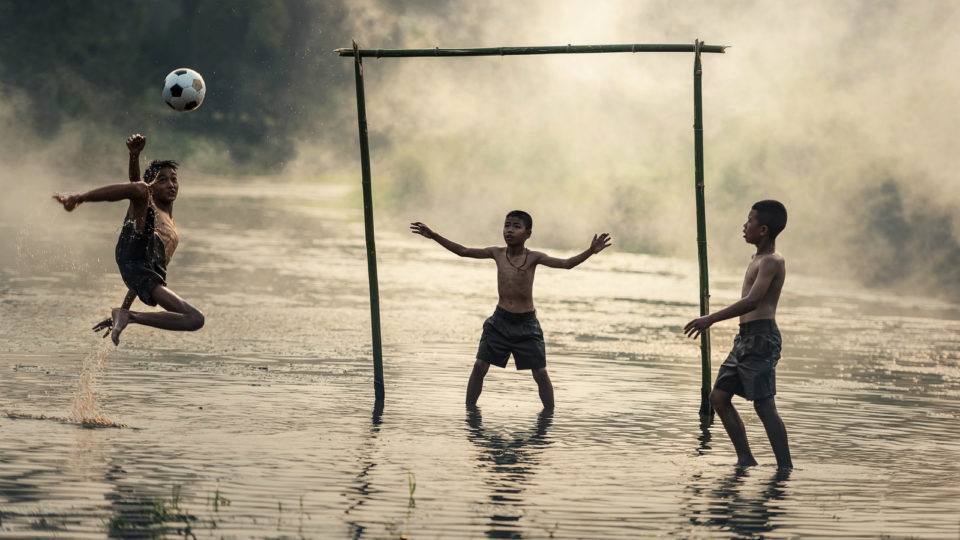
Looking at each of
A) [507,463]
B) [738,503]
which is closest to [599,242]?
[507,463]

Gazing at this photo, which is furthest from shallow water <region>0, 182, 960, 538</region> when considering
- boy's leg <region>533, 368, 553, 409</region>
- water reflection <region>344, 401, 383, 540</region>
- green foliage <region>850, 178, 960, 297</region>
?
green foliage <region>850, 178, 960, 297</region>

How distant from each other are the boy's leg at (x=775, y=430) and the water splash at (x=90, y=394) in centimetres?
475

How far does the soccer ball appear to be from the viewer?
12.4 m

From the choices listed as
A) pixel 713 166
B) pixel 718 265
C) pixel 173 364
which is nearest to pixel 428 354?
pixel 173 364

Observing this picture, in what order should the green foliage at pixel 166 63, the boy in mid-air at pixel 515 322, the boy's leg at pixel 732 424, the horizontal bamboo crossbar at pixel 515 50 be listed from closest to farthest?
the boy's leg at pixel 732 424
the horizontal bamboo crossbar at pixel 515 50
the boy in mid-air at pixel 515 322
the green foliage at pixel 166 63

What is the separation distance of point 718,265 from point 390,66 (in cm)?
3049

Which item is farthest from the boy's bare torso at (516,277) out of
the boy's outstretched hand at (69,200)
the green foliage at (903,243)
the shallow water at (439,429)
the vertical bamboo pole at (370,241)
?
the green foliage at (903,243)

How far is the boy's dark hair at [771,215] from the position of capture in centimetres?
973

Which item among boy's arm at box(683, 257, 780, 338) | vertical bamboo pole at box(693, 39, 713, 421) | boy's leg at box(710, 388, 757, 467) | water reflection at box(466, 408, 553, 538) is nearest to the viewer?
water reflection at box(466, 408, 553, 538)

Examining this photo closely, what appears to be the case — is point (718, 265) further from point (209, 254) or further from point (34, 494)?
point (34, 494)

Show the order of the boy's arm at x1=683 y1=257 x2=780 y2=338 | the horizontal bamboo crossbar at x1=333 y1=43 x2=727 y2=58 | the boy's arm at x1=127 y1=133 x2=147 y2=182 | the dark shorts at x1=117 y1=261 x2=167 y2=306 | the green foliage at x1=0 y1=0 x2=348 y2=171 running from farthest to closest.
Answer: the green foliage at x1=0 y1=0 x2=348 y2=171 → the horizontal bamboo crossbar at x1=333 y1=43 x2=727 y2=58 → the dark shorts at x1=117 y1=261 x2=167 y2=306 → the boy's arm at x1=127 y1=133 x2=147 y2=182 → the boy's arm at x1=683 y1=257 x2=780 y2=338

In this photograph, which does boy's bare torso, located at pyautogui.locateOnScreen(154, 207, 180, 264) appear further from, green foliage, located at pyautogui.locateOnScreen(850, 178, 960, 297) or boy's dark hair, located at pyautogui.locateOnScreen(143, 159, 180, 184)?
green foliage, located at pyautogui.locateOnScreen(850, 178, 960, 297)

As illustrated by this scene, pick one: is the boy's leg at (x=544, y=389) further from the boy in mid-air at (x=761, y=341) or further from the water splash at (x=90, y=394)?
the water splash at (x=90, y=394)

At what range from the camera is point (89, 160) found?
204ft
